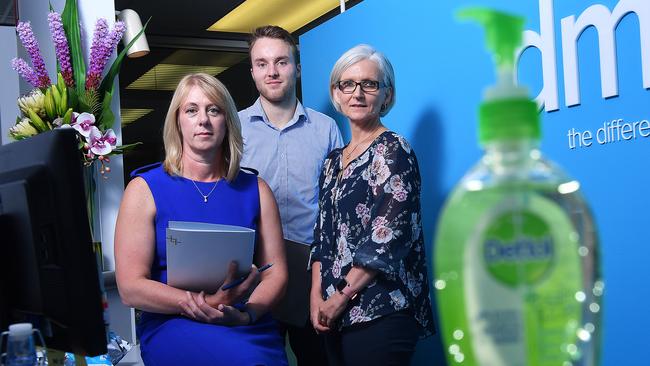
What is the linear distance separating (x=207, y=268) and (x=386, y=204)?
0.52 meters

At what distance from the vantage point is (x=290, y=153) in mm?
2748

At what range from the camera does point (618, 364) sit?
2129 mm

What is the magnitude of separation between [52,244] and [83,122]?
6.87 ft

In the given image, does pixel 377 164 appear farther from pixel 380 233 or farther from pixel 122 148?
pixel 122 148

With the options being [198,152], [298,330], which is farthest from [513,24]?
[298,330]

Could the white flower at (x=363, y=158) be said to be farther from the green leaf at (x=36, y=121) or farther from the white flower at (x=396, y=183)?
the green leaf at (x=36, y=121)

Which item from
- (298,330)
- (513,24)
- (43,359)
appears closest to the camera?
(513,24)

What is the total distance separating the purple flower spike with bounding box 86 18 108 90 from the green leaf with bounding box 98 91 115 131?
0.08 m

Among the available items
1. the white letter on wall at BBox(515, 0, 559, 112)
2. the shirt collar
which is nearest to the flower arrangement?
the shirt collar

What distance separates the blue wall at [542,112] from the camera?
2033mm

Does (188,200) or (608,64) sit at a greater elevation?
(608,64)

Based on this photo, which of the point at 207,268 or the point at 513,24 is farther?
the point at 207,268

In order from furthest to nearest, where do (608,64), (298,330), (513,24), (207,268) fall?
(298,330) < (608,64) < (207,268) < (513,24)

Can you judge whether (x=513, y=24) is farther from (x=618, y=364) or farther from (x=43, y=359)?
(x=618, y=364)
